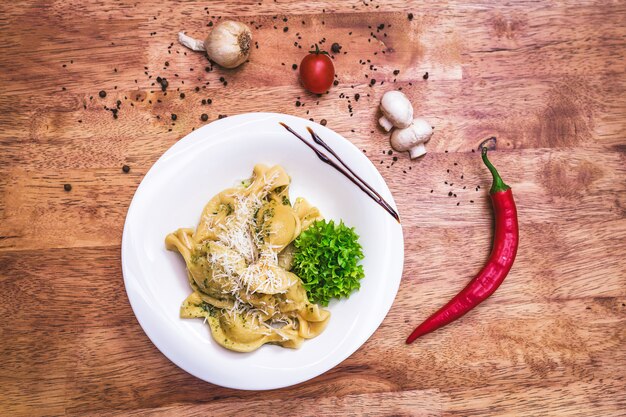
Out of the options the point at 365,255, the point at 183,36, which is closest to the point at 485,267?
the point at 365,255

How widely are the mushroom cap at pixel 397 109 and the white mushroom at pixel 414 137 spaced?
47 mm

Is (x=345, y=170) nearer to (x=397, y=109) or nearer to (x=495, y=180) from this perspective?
(x=397, y=109)

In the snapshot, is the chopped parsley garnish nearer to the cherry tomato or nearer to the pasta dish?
the pasta dish

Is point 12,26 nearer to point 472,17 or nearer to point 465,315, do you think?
point 472,17

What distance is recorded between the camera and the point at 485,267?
3373 millimetres

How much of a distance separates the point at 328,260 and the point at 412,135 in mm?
1078

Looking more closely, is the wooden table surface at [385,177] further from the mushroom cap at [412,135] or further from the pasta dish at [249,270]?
the pasta dish at [249,270]

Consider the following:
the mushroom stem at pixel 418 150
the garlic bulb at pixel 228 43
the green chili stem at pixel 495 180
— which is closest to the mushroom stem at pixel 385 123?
the mushroom stem at pixel 418 150

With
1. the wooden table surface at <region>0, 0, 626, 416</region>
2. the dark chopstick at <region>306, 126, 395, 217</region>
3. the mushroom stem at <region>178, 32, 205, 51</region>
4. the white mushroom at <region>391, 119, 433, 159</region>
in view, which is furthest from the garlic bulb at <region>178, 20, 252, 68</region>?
the white mushroom at <region>391, 119, 433, 159</region>

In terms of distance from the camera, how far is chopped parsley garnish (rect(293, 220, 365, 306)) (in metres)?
3.00

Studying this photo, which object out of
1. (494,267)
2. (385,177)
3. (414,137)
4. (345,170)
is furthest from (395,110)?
(494,267)

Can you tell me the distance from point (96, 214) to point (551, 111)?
3402mm

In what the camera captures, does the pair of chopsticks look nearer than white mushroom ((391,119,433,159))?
Yes

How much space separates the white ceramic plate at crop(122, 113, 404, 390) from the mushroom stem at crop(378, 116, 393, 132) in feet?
1.50
